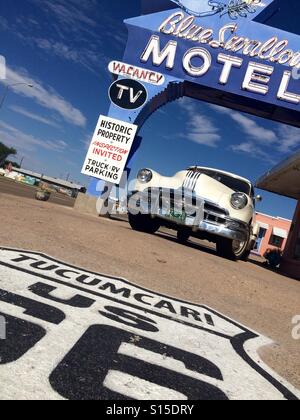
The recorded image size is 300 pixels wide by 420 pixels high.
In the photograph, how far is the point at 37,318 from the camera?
219 centimetres

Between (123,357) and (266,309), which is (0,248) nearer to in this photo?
(123,357)

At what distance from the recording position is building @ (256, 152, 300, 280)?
41.5 ft

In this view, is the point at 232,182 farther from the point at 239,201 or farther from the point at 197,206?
the point at 197,206

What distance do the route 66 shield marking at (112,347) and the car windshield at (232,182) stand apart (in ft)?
19.0

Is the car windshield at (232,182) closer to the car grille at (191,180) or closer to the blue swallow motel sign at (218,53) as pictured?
A: the car grille at (191,180)

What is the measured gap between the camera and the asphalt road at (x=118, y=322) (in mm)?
1706

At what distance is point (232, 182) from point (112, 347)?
7.33 metres

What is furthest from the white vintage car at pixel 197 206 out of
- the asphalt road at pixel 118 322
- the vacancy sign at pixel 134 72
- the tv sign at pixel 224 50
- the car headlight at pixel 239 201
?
the tv sign at pixel 224 50

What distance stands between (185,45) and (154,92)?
7.62ft

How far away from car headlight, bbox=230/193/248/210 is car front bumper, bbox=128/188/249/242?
0.28 m

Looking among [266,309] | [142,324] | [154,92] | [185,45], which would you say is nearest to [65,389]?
[142,324]

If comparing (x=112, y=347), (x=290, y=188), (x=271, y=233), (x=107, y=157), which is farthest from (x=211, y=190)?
(x=271, y=233)

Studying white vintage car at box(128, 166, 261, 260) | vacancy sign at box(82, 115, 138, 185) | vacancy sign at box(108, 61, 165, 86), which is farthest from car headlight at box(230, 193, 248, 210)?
vacancy sign at box(108, 61, 165, 86)

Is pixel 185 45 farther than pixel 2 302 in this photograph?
Yes
